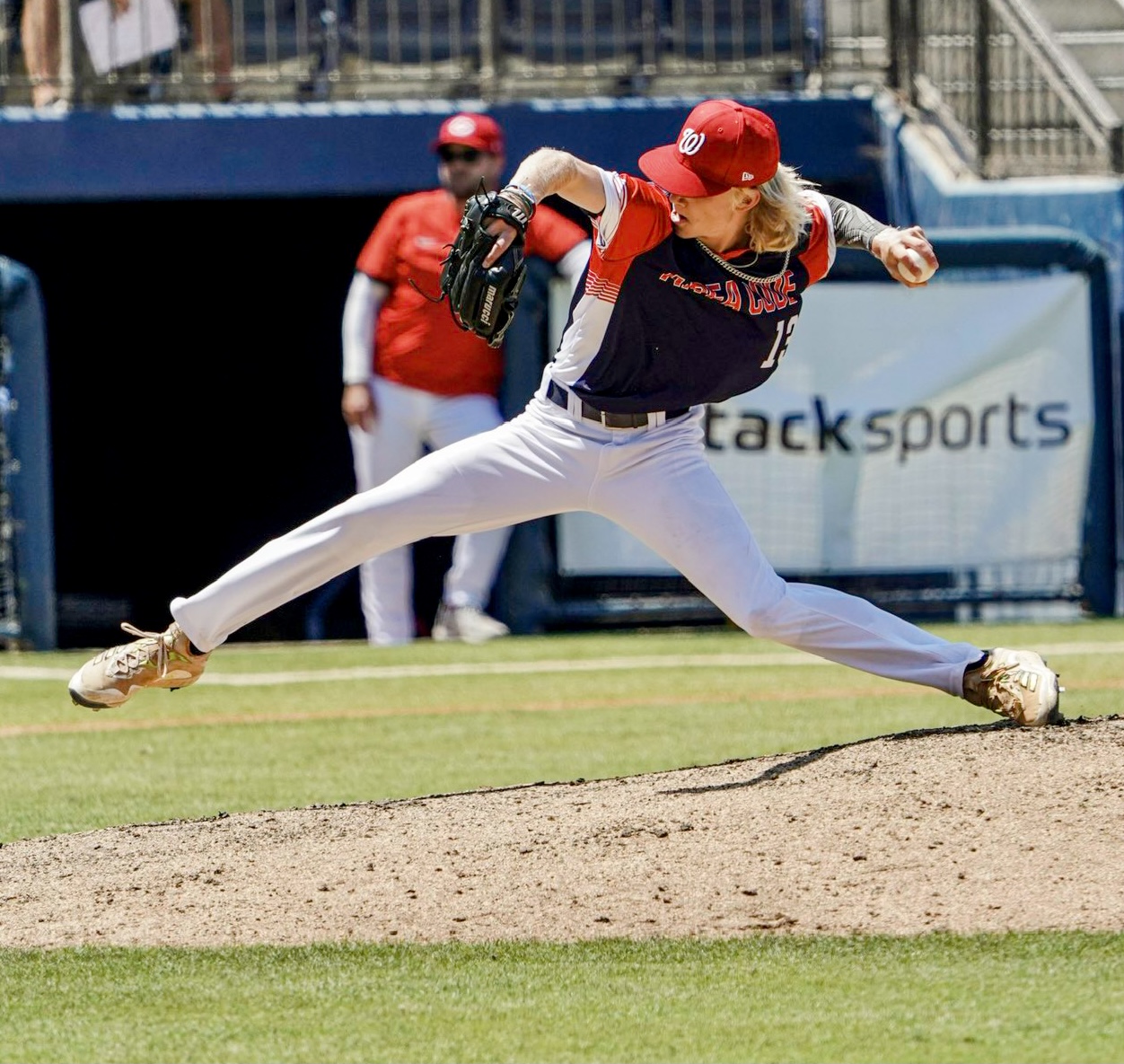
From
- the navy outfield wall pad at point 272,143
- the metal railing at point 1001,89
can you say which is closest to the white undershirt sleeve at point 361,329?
the navy outfield wall pad at point 272,143

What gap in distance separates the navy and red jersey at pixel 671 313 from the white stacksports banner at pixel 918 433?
531cm

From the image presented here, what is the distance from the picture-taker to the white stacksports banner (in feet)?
35.2

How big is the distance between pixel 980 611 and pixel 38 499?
5059mm

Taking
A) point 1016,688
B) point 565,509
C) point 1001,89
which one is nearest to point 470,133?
point 1001,89

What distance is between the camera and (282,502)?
1477 centimetres

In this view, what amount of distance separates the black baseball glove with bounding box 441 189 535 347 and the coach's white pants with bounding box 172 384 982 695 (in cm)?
66

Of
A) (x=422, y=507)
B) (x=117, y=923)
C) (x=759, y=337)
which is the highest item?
(x=759, y=337)

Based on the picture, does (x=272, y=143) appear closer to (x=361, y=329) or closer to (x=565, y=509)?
(x=361, y=329)

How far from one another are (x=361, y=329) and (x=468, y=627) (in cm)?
164

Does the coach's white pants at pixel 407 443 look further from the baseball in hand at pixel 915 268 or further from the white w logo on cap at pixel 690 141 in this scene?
the white w logo on cap at pixel 690 141

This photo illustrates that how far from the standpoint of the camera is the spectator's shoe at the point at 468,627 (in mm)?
10375

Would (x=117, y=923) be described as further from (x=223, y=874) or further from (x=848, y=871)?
(x=848, y=871)

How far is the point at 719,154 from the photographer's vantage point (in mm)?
4891

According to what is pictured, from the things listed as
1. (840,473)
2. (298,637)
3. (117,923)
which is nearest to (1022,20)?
(840,473)
